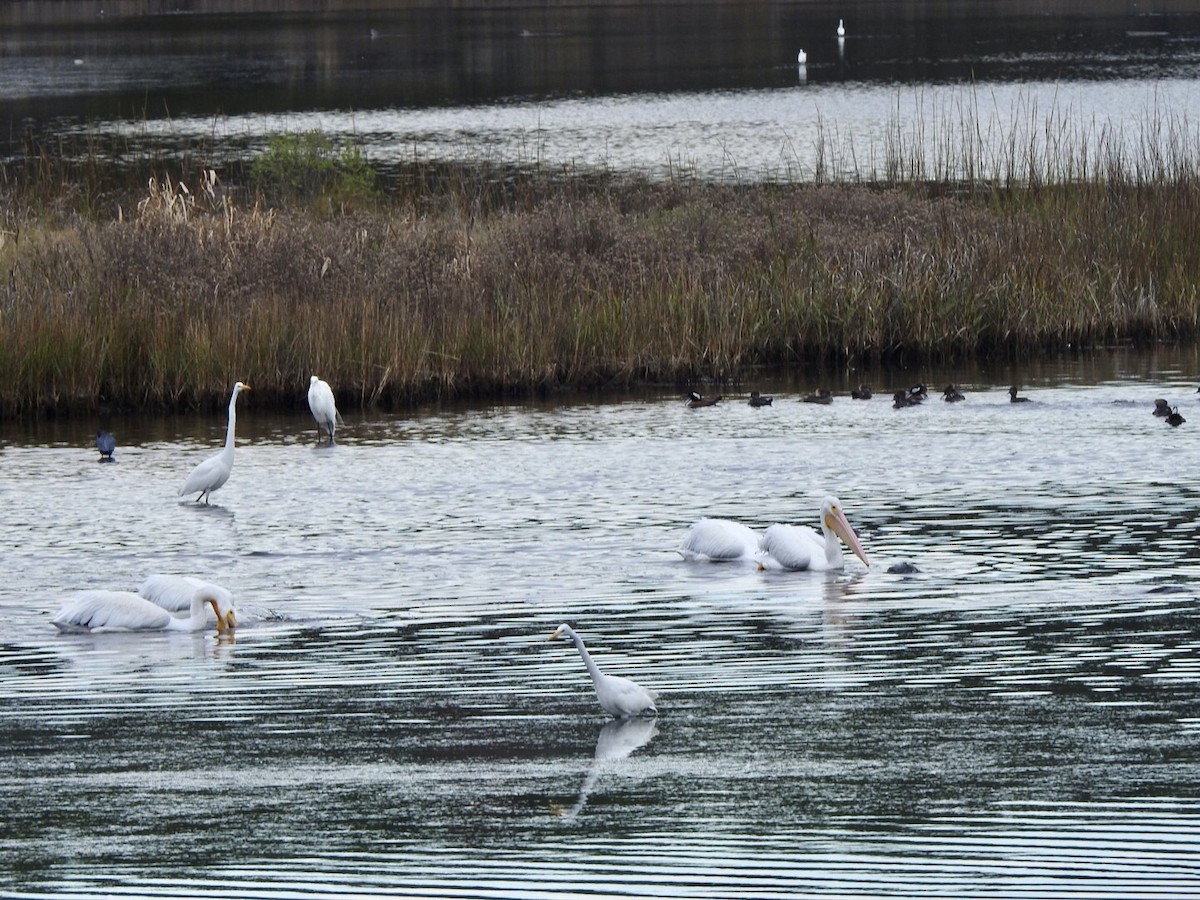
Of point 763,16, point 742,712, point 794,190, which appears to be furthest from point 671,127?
point 763,16

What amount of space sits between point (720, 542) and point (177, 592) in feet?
9.86

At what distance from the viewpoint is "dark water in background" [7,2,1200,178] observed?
4041 cm

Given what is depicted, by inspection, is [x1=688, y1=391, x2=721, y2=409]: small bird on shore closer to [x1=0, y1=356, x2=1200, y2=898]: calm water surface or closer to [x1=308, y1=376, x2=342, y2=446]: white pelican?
[x1=0, y1=356, x2=1200, y2=898]: calm water surface

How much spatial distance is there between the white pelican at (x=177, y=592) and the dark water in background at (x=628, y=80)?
1541 centimetres

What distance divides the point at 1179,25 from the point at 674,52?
20.3m

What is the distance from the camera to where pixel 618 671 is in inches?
345

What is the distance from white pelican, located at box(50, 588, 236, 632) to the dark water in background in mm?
15741

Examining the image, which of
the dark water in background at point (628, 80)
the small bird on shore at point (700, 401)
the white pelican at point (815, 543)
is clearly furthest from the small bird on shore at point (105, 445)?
the dark water in background at point (628, 80)

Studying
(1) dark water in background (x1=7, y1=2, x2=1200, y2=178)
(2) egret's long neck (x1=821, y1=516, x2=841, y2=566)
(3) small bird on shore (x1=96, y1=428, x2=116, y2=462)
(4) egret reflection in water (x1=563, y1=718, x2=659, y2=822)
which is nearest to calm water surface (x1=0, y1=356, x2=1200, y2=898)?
(4) egret reflection in water (x1=563, y1=718, x2=659, y2=822)

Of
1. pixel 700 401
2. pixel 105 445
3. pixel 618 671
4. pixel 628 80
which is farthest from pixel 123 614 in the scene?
pixel 628 80

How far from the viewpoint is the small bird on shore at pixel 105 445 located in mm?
15727

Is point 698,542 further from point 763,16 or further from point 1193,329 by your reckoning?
point 763,16

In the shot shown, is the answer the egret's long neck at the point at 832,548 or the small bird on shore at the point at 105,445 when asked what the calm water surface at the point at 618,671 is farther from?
the small bird on shore at the point at 105,445

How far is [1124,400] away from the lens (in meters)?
17.0
